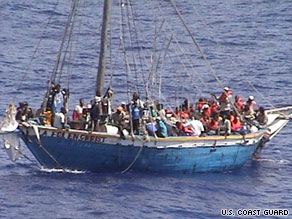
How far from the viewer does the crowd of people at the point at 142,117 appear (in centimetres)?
6109

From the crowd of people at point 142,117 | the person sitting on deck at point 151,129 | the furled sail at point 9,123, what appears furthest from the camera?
the person sitting on deck at point 151,129

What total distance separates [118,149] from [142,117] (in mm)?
2064

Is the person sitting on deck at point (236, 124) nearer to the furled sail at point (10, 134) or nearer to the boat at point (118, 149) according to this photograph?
the boat at point (118, 149)

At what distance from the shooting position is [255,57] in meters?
96.1

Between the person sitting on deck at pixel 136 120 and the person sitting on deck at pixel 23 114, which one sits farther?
the person sitting on deck at pixel 136 120

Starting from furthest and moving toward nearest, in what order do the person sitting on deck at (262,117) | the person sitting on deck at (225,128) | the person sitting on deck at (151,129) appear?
the person sitting on deck at (262,117)
the person sitting on deck at (225,128)
the person sitting on deck at (151,129)

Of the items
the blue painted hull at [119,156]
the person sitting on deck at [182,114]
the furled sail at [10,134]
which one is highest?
the person sitting on deck at [182,114]

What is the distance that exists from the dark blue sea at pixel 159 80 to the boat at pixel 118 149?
53 cm

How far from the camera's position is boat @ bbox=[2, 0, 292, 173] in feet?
199

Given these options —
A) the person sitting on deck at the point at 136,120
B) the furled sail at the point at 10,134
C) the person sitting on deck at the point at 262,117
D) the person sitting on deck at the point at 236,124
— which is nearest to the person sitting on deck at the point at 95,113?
the person sitting on deck at the point at 136,120

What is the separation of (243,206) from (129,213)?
219 inches

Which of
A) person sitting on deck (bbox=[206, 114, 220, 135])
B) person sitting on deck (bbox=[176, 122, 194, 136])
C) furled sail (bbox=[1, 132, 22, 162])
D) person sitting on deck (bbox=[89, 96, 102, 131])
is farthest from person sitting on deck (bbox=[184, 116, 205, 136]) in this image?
furled sail (bbox=[1, 132, 22, 162])

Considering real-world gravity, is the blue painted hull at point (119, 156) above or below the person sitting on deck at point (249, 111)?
below

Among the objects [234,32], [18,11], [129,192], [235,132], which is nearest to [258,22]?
[234,32]
